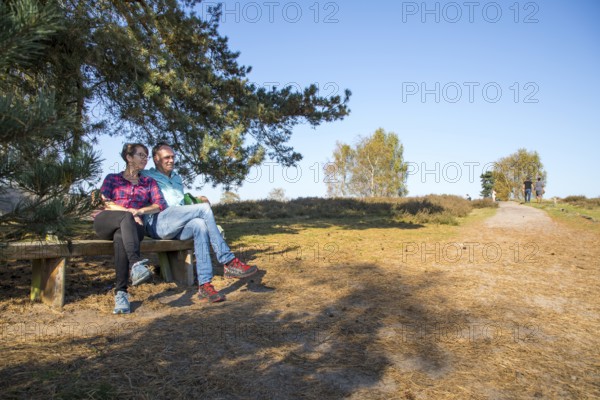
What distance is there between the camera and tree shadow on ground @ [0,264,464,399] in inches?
→ 83.9

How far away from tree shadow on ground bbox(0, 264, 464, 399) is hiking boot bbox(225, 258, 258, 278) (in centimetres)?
47

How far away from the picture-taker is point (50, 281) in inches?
145

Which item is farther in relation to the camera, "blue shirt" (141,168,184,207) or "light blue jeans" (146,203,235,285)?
"blue shirt" (141,168,184,207)

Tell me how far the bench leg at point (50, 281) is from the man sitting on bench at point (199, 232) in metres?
1.01

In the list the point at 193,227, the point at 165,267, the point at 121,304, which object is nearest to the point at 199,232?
the point at 193,227

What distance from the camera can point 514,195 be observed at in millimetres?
54750

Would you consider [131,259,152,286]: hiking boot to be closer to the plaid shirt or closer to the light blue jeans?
the light blue jeans

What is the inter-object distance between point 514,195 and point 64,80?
59081 mm

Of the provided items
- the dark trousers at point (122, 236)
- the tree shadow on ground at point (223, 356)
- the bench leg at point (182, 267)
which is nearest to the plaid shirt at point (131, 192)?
the dark trousers at point (122, 236)

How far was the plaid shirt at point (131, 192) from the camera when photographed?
418cm

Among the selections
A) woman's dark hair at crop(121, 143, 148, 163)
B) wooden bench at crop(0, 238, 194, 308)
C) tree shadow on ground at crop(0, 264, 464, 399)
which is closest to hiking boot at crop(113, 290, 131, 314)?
tree shadow on ground at crop(0, 264, 464, 399)

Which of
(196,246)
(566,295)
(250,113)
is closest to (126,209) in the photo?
(196,246)

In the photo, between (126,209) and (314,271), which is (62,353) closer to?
(126,209)

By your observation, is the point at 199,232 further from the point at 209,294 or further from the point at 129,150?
the point at 129,150
